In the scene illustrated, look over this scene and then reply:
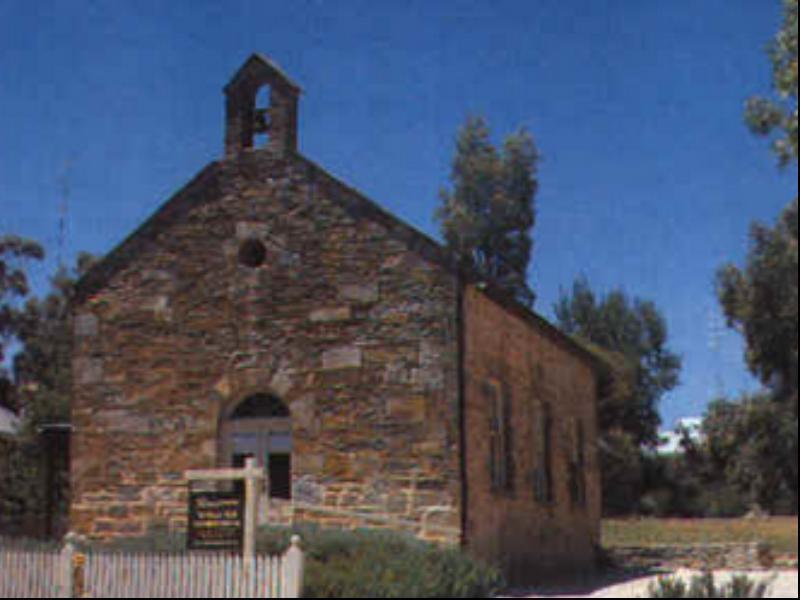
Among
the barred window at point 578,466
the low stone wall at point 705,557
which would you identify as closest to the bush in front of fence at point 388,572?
the barred window at point 578,466

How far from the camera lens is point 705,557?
28.5 m

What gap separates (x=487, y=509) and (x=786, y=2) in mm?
9178

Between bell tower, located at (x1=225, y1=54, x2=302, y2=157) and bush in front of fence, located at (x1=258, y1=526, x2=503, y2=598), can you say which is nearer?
bush in front of fence, located at (x1=258, y1=526, x2=503, y2=598)

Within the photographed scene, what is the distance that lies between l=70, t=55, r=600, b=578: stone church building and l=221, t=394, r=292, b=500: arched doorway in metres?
0.03

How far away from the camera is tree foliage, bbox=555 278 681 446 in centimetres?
5816

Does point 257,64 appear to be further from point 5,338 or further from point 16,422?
point 5,338

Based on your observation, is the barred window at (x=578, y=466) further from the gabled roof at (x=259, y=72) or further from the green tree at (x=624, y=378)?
the green tree at (x=624, y=378)

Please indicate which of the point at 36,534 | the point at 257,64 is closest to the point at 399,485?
the point at 257,64

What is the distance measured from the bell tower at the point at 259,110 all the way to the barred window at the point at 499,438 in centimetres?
556

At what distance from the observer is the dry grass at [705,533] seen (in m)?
32.0

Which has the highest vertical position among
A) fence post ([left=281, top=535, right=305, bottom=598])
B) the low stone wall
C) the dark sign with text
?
the dark sign with text

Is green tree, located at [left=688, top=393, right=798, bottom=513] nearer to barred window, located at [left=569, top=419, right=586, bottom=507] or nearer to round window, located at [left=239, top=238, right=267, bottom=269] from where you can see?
barred window, located at [left=569, top=419, right=586, bottom=507]

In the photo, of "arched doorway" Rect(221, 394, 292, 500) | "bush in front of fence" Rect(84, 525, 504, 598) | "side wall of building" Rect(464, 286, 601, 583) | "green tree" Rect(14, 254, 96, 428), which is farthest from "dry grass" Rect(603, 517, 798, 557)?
"green tree" Rect(14, 254, 96, 428)

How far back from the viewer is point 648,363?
62.9 metres
